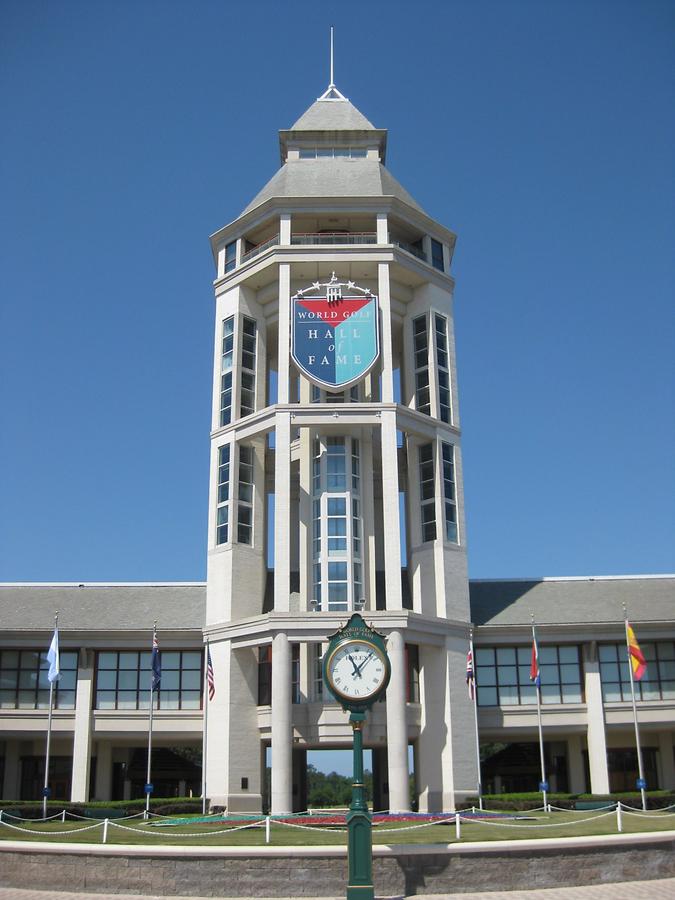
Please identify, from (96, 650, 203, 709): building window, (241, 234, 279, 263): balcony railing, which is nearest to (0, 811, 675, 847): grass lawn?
(96, 650, 203, 709): building window

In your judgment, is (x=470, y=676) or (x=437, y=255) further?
(x=437, y=255)

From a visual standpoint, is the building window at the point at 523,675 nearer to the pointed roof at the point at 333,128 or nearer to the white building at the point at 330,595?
the white building at the point at 330,595

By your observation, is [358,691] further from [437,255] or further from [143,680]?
[437,255]

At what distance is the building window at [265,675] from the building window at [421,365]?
15.9 meters

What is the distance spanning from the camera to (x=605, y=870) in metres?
23.3

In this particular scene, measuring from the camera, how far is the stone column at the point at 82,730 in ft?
172

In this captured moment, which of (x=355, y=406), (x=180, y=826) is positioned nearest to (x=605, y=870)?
(x=180, y=826)

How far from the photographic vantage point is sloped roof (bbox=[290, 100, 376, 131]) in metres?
60.9

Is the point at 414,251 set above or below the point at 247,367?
above

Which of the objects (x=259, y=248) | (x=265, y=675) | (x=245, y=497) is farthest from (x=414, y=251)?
(x=265, y=675)

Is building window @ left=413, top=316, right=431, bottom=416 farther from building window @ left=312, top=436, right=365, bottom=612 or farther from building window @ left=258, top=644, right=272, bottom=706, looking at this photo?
building window @ left=258, top=644, right=272, bottom=706

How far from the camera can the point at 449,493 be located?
54.1 meters

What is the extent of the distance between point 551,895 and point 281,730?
82.1 feet

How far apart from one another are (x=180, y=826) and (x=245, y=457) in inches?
892
